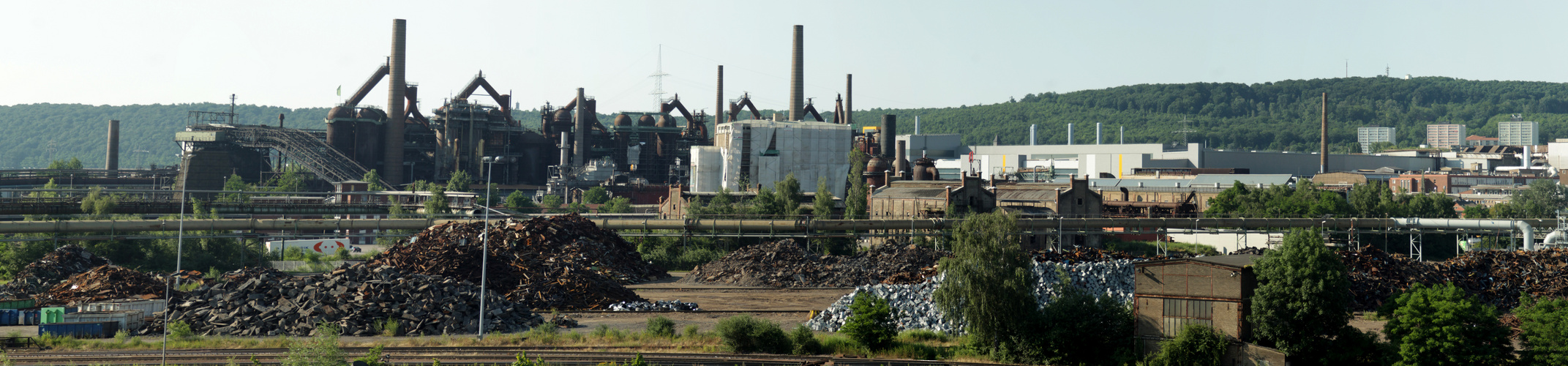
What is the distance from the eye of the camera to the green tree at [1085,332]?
27188 mm

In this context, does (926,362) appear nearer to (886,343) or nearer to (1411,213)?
(886,343)

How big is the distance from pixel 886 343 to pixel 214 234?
36.5 metres

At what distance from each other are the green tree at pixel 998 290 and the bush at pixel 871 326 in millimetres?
2262

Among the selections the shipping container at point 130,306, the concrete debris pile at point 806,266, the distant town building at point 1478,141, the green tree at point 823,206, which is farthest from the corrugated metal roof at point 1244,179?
the distant town building at point 1478,141

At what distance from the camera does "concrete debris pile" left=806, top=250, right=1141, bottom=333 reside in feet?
Result: 106

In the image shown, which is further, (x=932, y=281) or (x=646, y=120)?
(x=646, y=120)

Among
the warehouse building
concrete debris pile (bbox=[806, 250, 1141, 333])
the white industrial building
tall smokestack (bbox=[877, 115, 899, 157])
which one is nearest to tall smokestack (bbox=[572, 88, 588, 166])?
the white industrial building

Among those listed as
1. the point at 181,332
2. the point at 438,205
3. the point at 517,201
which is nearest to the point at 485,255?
the point at 181,332

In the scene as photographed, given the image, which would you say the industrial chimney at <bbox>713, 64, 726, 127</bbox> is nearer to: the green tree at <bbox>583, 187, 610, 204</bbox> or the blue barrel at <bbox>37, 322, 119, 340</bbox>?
the green tree at <bbox>583, 187, 610, 204</bbox>

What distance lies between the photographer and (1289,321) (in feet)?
84.8

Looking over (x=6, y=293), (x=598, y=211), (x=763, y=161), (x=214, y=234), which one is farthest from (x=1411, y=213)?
(x=6, y=293)

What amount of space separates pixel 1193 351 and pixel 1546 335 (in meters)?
7.84

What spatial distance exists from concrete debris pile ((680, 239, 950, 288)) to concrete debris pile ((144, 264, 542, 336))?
13.9 m

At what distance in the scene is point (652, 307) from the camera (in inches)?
1447
